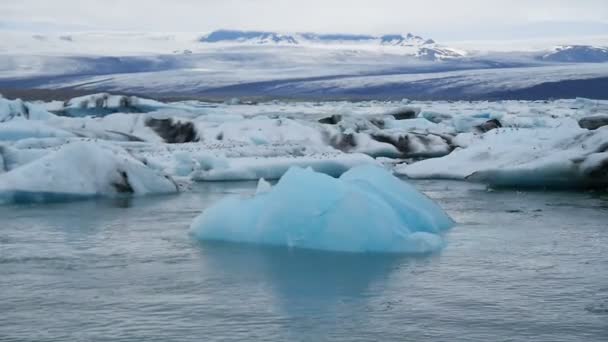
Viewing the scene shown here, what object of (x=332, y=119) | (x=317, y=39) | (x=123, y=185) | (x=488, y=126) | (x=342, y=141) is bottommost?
(x=488, y=126)

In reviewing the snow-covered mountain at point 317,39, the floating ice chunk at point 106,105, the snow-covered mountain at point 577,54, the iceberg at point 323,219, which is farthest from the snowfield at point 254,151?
the snow-covered mountain at point 317,39

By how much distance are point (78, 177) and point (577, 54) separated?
105117mm

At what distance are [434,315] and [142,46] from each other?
401 ft

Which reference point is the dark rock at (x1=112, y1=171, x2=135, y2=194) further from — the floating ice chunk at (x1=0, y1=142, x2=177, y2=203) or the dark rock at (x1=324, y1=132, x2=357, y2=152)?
the dark rock at (x1=324, y1=132, x2=357, y2=152)

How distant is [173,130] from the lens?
22188 millimetres

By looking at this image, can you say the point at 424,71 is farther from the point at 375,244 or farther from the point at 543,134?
the point at 375,244

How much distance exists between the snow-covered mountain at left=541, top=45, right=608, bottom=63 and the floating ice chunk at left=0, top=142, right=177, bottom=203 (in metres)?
96.2

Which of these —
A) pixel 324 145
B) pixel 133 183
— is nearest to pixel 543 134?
pixel 324 145

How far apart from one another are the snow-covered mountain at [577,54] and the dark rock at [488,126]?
81.1 meters

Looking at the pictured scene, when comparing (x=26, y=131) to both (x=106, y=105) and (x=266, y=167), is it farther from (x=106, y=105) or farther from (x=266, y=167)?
(x=106, y=105)

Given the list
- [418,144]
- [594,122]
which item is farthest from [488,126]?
[418,144]

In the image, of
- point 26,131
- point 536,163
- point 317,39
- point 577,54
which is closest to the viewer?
point 536,163

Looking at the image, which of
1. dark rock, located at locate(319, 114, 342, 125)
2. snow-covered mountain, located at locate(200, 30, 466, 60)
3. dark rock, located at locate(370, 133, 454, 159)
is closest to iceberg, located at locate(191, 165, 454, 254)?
dark rock, located at locate(370, 133, 454, 159)

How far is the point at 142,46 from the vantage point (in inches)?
4919
